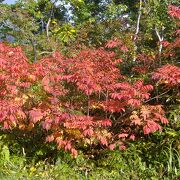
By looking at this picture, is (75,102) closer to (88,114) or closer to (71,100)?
(71,100)

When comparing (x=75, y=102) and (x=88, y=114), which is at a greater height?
(x=75, y=102)

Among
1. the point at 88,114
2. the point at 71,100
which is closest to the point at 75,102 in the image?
the point at 71,100

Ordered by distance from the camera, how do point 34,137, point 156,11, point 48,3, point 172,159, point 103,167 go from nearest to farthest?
point 172,159
point 103,167
point 34,137
point 156,11
point 48,3

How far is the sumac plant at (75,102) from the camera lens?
5051mm

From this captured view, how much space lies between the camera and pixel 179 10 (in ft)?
20.5

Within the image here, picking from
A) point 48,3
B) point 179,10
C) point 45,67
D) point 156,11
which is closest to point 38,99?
point 45,67

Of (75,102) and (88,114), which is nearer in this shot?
(88,114)

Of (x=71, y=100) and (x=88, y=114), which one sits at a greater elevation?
(x=71, y=100)

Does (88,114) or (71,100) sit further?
(71,100)

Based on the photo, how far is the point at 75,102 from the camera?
5617 millimetres

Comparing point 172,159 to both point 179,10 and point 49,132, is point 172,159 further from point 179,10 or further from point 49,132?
point 179,10

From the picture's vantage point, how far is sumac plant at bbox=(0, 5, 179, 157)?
199 inches

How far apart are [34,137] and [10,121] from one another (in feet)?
3.01

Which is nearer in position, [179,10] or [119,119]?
[119,119]
